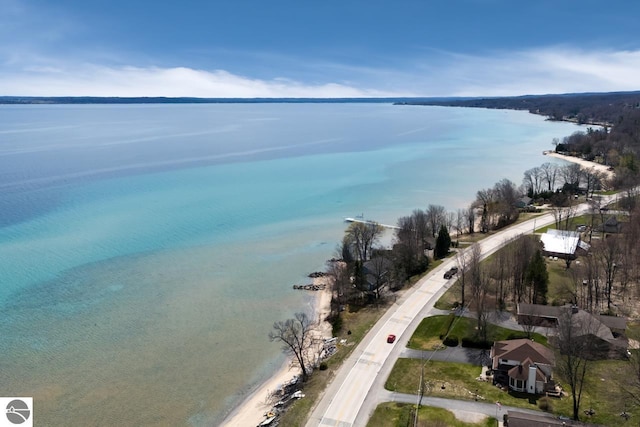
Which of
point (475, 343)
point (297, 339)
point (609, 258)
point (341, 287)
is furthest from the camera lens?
point (341, 287)

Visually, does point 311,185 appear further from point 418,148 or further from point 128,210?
point 418,148

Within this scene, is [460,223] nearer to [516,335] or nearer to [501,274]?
[501,274]

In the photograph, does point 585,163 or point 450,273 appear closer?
point 450,273

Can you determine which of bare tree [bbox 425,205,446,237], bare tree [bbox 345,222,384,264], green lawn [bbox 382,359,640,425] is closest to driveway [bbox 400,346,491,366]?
green lawn [bbox 382,359,640,425]

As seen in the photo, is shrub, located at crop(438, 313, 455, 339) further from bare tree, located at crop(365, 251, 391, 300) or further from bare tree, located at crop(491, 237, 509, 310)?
bare tree, located at crop(365, 251, 391, 300)

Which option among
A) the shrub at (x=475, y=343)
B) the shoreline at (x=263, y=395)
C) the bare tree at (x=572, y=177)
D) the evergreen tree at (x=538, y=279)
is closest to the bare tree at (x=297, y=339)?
the shoreline at (x=263, y=395)

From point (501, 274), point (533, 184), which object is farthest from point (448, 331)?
point (533, 184)
